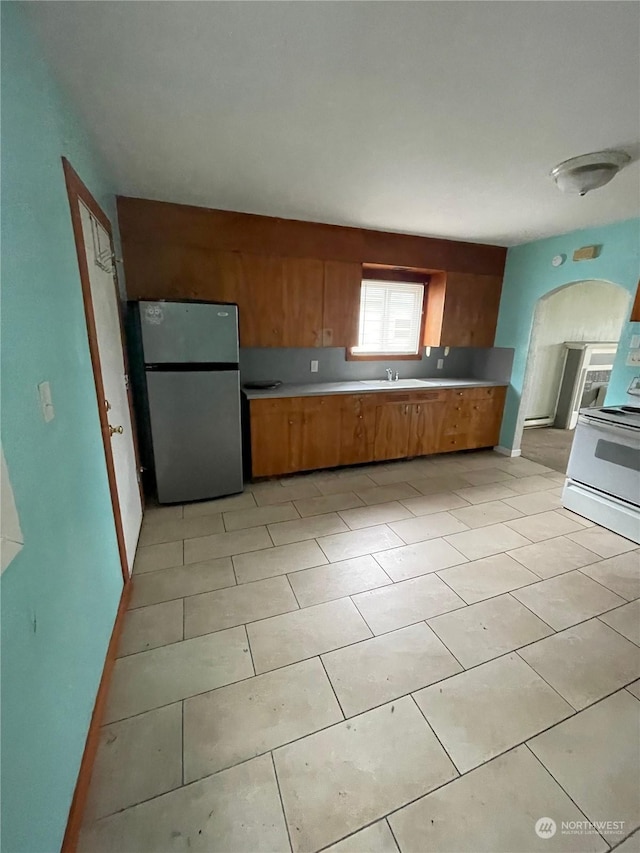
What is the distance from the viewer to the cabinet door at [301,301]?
3.21 m

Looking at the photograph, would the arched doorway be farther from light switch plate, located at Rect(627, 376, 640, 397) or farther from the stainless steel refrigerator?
the stainless steel refrigerator

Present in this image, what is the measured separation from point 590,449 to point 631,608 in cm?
125

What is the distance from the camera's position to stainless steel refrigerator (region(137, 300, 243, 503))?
8.36ft

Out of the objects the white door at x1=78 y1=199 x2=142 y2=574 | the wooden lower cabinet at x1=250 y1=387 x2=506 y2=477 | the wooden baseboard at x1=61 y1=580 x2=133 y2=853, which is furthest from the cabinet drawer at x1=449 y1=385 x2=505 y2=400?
the wooden baseboard at x1=61 y1=580 x2=133 y2=853

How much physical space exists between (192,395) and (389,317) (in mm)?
2482

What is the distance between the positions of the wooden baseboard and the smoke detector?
11.1 ft

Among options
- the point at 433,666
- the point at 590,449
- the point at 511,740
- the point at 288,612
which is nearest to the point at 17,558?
the point at 288,612

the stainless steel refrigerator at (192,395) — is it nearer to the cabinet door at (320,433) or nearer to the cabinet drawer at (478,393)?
the cabinet door at (320,433)

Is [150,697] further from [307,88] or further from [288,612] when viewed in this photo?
[307,88]

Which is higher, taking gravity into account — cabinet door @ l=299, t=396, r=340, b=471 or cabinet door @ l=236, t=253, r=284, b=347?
cabinet door @ l=236, t=253, r=284, b=347

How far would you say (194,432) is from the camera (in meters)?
2.81

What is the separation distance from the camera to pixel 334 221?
3.13 meters

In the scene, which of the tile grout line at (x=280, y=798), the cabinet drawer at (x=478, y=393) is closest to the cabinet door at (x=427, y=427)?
the cabinet drawer at (x=478, y=393)

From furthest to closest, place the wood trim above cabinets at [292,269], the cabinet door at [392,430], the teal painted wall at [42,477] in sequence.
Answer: the cabinet door at [392,430], the wood trim above cabinets at [292,269], the teal painted wall at [42,477]
